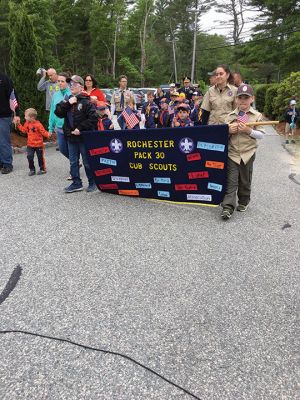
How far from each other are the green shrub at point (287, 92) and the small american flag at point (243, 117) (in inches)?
472

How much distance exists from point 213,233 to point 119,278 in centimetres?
152

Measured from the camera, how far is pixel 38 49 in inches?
445

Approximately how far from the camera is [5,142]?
25.5 feet

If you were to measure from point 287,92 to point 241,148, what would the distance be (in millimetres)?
13979

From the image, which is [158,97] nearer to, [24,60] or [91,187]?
[24,60]

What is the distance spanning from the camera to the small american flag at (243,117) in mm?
4832

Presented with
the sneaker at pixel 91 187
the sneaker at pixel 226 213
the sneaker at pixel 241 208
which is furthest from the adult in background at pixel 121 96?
the sneaker at pixel 226 213

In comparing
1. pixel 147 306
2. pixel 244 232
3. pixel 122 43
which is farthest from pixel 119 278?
pixel 122 43

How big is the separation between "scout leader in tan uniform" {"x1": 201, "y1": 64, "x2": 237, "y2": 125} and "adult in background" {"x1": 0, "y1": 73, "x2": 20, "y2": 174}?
4.16 meters

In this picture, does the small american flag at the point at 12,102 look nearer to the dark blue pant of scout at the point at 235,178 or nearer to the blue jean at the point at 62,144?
the blue jean at the point at 62,144

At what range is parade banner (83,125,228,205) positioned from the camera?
5.09m

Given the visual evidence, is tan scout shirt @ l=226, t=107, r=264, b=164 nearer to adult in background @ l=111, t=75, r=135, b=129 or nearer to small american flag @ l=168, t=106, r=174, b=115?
small american flag @ l=168, t=106, r=174, b=115

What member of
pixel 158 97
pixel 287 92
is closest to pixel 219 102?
pixel 158 97

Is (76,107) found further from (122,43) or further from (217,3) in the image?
(217,3)
